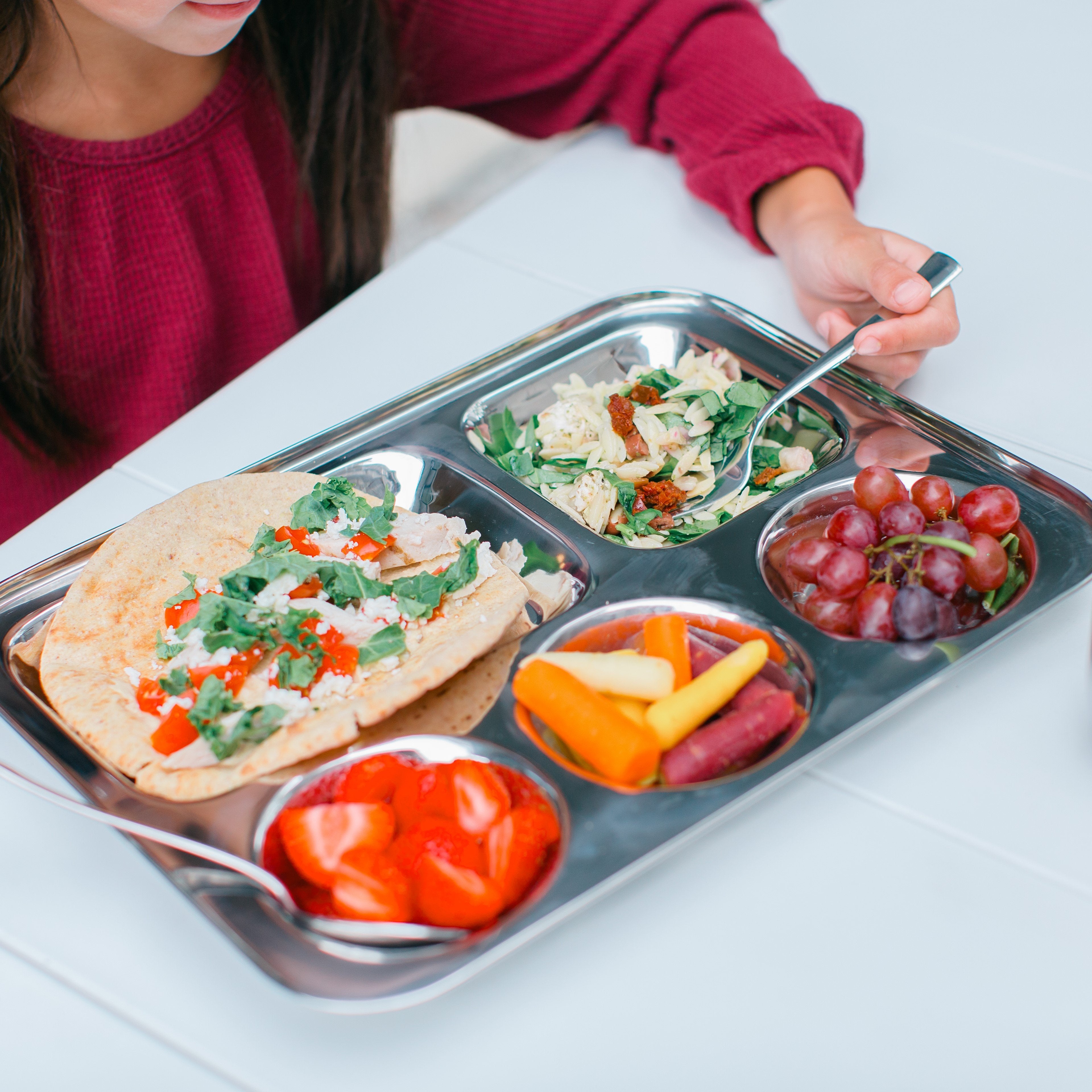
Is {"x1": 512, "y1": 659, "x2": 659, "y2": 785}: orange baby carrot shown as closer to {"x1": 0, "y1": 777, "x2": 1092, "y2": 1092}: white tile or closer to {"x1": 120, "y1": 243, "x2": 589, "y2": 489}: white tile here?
{"x1": 0, "y1": 777, "x2": 1092, "y2": 1092}: white tile

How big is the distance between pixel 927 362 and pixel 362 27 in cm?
124

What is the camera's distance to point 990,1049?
0.95 metres

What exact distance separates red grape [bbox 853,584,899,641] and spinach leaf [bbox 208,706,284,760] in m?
0.70

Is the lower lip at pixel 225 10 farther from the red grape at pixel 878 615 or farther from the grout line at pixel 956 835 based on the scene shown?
the grout line at pixel 956 835

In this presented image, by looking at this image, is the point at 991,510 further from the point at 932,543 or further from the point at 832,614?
the point at 832,614

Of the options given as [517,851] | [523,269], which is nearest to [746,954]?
[517,851]

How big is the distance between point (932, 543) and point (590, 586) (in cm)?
44

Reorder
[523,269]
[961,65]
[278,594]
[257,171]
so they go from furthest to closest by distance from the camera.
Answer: [961,65] → [257,171] → [523,269] → [278,594]

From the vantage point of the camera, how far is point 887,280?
63.9 inches

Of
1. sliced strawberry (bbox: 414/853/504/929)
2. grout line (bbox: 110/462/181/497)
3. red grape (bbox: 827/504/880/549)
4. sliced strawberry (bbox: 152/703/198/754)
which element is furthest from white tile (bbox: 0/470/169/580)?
red grape (bbox: 827/504/880/549)

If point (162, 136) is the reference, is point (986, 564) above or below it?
below

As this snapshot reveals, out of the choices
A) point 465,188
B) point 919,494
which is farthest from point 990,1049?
point 465,188

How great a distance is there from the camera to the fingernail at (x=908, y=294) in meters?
1.58

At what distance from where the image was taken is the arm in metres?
1.89
